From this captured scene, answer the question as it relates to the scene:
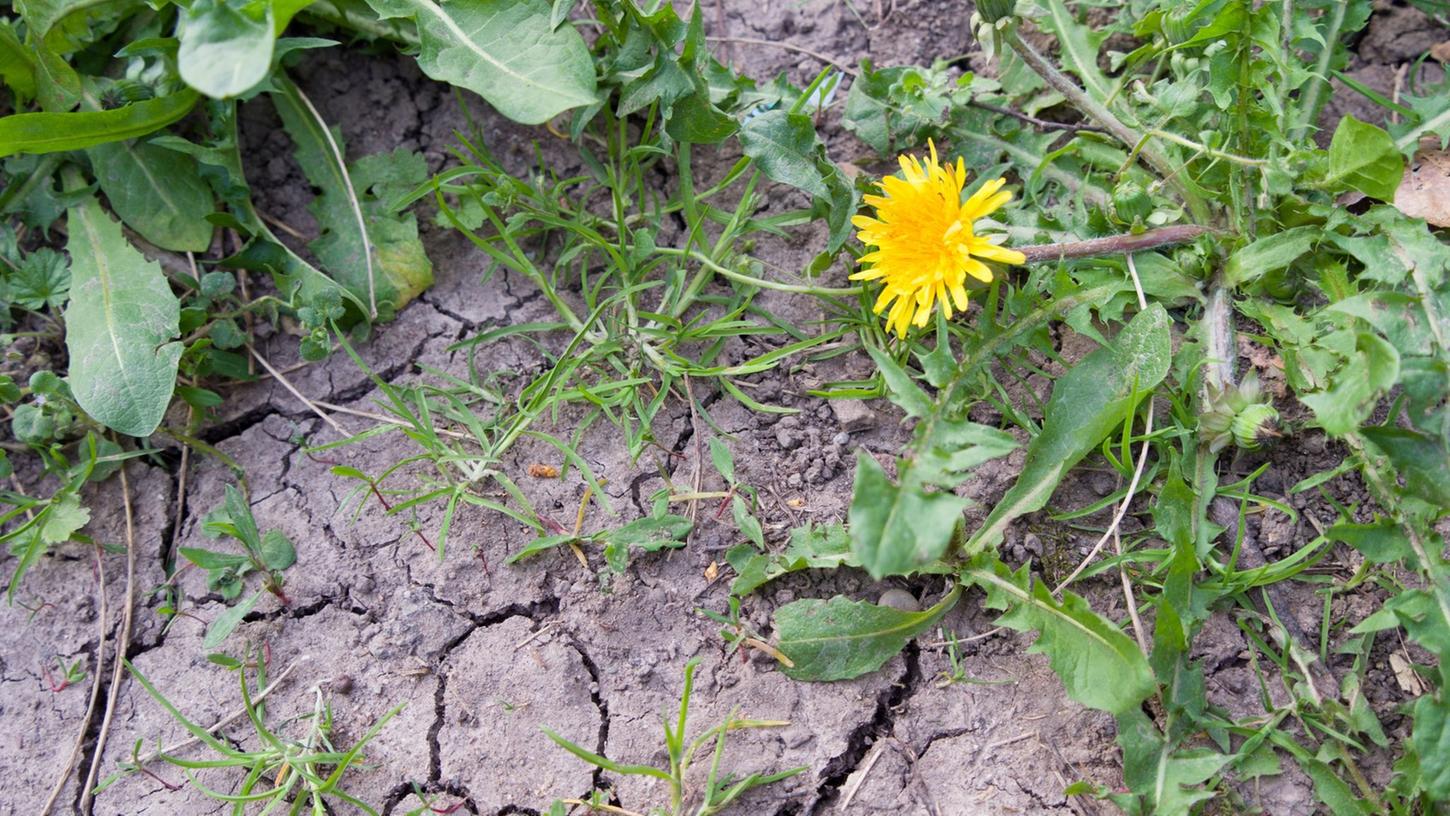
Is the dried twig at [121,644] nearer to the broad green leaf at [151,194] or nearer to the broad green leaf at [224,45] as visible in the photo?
the broad green leaf at [151,194]

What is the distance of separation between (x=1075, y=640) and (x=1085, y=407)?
50cm

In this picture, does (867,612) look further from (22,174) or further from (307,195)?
(22,174)

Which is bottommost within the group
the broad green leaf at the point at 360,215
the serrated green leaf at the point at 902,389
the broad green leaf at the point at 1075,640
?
the broad green leaf at the point at 1075,640

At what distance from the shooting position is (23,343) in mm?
2449

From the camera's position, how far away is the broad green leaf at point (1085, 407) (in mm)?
1978

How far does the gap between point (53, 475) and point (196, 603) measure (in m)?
0.53

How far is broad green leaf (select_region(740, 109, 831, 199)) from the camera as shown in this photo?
2178 mm

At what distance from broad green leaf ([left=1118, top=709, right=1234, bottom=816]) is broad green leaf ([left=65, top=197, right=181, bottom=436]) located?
7.09 ft

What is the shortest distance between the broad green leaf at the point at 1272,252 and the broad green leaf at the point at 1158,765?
948 millimetres

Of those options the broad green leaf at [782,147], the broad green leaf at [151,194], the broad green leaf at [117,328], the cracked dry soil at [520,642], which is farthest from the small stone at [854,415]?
the broad green leaf at [151,194]

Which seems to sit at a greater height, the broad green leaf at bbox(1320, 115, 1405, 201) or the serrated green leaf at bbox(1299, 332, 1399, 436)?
the broad green leaf at bbox(1320, 115, 1405, 201)

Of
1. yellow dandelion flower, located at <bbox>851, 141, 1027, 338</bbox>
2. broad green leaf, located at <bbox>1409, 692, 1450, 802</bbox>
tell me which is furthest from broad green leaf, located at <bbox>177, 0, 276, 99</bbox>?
broad green leaf, located at <bbox>1409, 692, 1450, 802</bbox>

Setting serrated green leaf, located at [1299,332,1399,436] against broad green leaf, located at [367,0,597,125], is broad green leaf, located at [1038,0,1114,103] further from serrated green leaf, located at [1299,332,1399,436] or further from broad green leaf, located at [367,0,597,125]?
broad green leaf, located at [367,0,597,125]

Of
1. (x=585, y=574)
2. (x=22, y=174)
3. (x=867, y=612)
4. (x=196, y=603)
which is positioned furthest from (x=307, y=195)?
(x=867, y=612)
